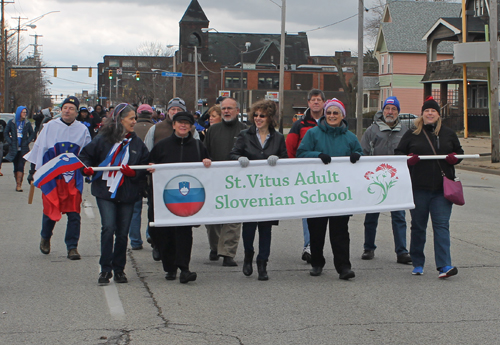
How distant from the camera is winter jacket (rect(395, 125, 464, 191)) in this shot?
728 cm

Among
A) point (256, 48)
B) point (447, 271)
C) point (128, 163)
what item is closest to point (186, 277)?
point (128, 163)

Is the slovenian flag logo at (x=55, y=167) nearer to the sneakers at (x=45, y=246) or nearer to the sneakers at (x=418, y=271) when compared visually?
the sneakers at (x=45, y=246)

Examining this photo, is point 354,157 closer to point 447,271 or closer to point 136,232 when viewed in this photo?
point 447,271

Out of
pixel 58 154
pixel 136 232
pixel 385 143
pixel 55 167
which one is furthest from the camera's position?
pixel 136 232

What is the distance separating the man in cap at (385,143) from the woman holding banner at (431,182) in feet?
2.18

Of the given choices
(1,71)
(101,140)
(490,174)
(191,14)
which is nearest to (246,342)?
(101,140)

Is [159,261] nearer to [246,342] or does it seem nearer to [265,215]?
[265,215]

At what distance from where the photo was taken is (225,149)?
8.16 metres

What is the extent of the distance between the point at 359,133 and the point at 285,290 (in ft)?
87.3

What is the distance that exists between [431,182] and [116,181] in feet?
11.2

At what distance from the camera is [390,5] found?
199ft

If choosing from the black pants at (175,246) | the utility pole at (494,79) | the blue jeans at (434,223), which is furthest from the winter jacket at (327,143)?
the utility pole at (494,79)

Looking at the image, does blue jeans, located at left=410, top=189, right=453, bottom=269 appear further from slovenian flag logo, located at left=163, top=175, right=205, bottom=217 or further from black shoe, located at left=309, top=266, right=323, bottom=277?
slovenian flag logo, located at left=163, top=175, right=205, bottom=217

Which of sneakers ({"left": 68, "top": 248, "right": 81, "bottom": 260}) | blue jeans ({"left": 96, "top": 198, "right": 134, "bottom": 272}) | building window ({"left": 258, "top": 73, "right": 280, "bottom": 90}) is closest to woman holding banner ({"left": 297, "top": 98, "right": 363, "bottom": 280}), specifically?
blue jeans ({"left": 96, "top": 198, "right": 134, "bottom": 272})
